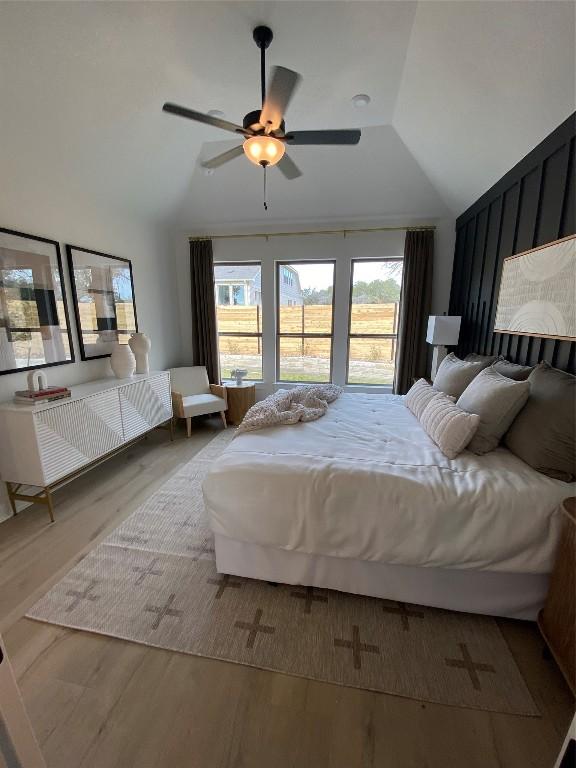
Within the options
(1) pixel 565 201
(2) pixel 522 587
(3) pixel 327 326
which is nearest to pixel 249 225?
(3) pixel 327 326

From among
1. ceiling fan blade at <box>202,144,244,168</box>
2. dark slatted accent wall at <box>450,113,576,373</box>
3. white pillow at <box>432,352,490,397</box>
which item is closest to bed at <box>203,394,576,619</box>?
white pillow at <box>432,352,490,397</box>

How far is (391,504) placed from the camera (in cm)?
146

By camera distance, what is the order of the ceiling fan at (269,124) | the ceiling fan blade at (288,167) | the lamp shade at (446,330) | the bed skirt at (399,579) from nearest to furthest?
1. the bed skirt at (399,579)
2. the ceiling fan at (269,124)
3. the ceiling fan blade at (288,167)
4. the lamp shade at (446,330)

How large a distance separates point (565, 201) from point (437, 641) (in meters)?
2.48

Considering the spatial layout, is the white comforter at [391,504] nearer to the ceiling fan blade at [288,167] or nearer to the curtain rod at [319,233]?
the ceiling fan blade at [288,167]

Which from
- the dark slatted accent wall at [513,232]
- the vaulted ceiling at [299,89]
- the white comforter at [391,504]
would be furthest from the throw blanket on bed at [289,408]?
the vaulted ceiling at [299,89]

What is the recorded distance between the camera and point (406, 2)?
1.89 metres

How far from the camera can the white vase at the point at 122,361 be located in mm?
3305

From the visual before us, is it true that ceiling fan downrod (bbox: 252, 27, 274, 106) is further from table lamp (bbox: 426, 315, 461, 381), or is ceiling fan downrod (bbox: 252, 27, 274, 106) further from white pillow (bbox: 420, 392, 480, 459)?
table lamp (bbox: 426, 315, 461, 381)

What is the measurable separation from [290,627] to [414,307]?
3.66 metres

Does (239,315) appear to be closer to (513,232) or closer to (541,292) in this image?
(513,232)

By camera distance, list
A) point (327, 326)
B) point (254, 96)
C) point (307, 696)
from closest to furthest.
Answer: point (307, 696), point (254, 96), point (327, 326)

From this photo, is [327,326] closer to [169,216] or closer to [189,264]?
[189,264]

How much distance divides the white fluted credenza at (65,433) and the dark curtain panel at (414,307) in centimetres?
317
